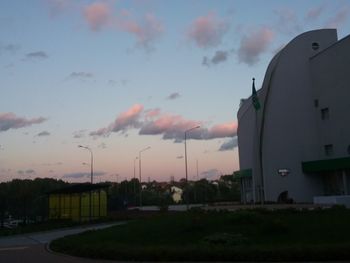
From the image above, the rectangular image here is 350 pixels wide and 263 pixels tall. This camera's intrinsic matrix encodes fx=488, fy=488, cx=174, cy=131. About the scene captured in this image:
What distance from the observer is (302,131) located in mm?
59281

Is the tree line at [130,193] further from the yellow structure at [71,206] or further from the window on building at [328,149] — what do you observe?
the window on building at [328,149]

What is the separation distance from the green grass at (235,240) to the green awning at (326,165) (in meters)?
27.5

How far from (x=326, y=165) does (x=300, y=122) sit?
719cm

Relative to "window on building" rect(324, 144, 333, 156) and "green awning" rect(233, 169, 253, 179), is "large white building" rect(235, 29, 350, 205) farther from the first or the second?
"green awning" rect(233, 169, 253, 179)

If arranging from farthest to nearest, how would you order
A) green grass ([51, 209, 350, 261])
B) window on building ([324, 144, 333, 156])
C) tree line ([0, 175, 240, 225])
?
tree line ([0, 175, 240, 225])
window on building ([324, 144, 333, 156])
green grass ([51, 209, 350, 261])

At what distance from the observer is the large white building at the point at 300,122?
5678 centimetres

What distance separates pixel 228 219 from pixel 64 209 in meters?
35.1

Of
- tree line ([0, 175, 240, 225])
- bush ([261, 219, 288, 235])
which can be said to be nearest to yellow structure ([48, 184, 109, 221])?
tree line ([0, 175, 240, 225])

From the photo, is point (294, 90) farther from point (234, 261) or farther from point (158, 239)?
point (234, 261)

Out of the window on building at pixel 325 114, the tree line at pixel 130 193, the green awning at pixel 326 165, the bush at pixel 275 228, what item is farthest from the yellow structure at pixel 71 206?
the bush at pixel 275 228

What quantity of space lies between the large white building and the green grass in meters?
32.1

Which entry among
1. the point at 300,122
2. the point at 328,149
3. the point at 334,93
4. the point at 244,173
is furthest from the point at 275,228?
the point at 244,173

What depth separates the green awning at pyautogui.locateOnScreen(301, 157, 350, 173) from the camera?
170ft

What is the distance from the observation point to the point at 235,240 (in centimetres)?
1745
